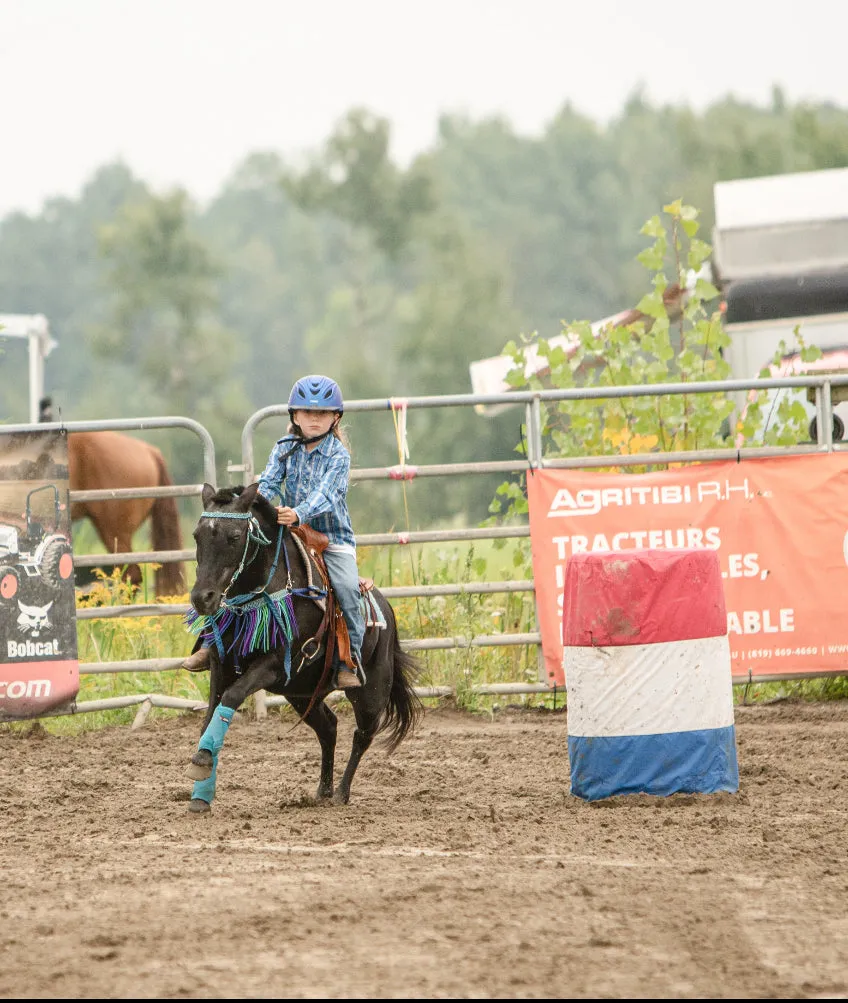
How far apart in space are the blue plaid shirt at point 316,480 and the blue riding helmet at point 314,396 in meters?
0.17

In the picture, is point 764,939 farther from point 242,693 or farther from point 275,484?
point 275,484

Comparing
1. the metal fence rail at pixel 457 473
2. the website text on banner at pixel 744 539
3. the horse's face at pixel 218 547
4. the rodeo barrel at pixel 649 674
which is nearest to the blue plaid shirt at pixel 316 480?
the horse's face at pixel 218 547

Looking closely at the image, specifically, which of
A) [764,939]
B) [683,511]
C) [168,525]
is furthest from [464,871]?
[168,525]

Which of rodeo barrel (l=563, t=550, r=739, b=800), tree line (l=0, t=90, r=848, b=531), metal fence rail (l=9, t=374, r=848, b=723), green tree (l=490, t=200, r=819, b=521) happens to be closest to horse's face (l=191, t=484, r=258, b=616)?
rodeo barrel (l=563, t=550, r=739, b=800)

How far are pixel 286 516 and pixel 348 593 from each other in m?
0.61

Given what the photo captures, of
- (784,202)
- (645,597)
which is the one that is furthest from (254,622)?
(784,202)

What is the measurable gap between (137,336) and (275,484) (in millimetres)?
43896

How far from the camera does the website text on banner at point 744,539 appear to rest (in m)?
9.52

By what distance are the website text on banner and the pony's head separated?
358cm

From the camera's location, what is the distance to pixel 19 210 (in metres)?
80.0

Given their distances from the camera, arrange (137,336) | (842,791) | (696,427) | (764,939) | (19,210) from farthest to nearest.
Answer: (19,210) < (137,336) < (696,427) < (842,791) < (764,939)

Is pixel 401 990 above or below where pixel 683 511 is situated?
below

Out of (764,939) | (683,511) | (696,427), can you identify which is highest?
(696,427)

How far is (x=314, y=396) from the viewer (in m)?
6.71
